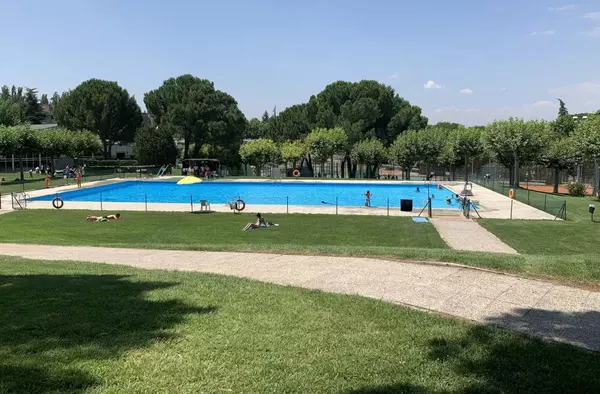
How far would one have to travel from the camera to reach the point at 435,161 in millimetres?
56625

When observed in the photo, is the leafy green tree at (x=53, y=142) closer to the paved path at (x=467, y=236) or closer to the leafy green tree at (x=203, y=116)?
the leafy green tree at (x=203, y=116)

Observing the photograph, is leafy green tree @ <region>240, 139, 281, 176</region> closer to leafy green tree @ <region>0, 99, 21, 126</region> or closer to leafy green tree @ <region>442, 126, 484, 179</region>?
leafy green tree @ <region>442, 126, 484, 179</region>

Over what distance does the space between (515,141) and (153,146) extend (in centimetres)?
4500

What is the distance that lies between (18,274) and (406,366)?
8.08 m

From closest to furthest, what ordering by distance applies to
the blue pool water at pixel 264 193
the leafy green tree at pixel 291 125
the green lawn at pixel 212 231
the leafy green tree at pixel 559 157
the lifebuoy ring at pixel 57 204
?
the green lawn at pixel 212 231 → the lifebuoy ring at pixel 57 204 → the blue pool water at pixel 264 193 → the leafy green tree at pixel 559 157 → the leafy green tree at pixel 291 125

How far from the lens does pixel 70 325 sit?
215 inches

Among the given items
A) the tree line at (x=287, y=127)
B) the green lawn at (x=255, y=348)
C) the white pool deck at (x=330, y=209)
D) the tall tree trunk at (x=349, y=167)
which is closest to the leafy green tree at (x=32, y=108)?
the tree line at (x=287, y=127)

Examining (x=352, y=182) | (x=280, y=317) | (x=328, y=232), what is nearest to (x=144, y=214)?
(x=328, y=232)

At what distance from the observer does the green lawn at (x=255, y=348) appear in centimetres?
407

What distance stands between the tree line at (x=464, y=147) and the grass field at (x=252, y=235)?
21.5m

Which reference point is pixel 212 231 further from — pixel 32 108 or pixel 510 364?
pixel 32 108

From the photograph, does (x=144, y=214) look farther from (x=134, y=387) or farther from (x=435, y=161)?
(x=435, y=161)

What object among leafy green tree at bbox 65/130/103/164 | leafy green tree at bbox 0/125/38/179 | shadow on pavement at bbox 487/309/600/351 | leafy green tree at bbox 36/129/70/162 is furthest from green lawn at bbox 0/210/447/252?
leafy green tree at bbox 65/130/103/164

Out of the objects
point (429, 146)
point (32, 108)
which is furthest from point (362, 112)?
point (32, 108)
